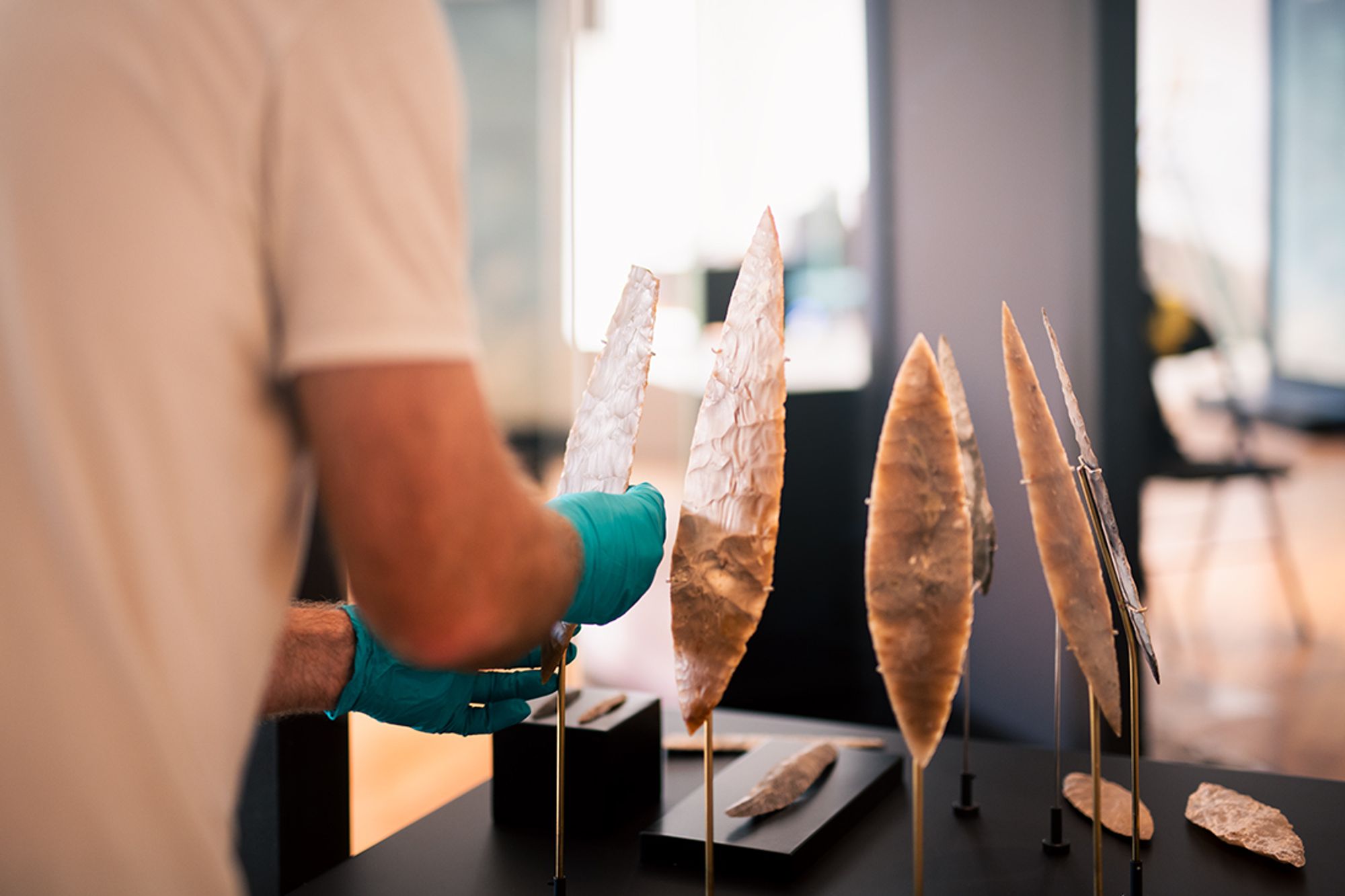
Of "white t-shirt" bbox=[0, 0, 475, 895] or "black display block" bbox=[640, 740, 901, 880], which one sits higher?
"white t-shirt" bbox=[0, 0, 475, 895]

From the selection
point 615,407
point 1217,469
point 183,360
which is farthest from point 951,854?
point 1217,469

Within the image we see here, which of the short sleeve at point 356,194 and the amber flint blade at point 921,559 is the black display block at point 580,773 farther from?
the short sleeve at point 356,194

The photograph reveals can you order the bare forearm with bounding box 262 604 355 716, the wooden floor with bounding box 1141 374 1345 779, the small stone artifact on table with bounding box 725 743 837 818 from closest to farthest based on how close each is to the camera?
1. the bare forearm with bounding box 262 604 355 716
2. the small stone artifact on table with bounding box 725 743 837 818
3. the wooden floor with bounding box 1141 374 1345 779

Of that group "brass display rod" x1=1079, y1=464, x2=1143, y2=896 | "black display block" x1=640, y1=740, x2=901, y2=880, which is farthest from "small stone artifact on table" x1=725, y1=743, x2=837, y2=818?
"brass display rod" x1=1079, y1=464, x2=1143, y2=896

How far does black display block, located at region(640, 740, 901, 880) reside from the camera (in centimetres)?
105

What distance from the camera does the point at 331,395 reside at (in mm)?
557

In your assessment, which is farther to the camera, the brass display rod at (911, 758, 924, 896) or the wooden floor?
the wooden floor

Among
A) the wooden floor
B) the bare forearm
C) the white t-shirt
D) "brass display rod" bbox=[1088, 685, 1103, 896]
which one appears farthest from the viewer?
the wooden floor

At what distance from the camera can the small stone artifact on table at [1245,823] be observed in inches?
41.8

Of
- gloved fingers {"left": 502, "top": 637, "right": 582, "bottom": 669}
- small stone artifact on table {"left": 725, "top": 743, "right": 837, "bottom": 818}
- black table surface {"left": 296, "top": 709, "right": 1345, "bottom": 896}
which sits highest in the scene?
gloved fingers {"left": 502, "top": 637, "right": 582, "bottom": 669}

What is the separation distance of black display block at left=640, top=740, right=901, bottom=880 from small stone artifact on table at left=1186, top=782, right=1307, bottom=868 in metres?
0.32

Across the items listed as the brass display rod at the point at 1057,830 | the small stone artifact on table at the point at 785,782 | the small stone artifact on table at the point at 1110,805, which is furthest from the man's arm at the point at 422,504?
the small stone artifact on table at the point at 1110,805

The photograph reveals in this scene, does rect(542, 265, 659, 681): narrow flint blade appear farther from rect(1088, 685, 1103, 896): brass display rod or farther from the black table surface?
rect(1088, 685, 1103, 896): brass display rod

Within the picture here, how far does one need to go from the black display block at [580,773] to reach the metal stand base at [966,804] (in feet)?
1.12
